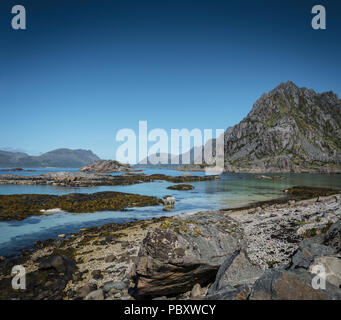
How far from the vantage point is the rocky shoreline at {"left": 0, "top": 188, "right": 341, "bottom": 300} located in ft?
18.9

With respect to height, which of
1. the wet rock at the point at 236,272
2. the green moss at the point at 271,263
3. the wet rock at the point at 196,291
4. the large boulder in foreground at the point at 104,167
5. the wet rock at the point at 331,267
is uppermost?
the wet rock at the point at 331,267

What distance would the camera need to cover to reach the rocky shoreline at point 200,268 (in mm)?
5754

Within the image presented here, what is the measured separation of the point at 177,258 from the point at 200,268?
1.41 metres

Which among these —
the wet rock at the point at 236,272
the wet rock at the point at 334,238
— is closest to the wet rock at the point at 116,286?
the wet rock at the point at 236,272

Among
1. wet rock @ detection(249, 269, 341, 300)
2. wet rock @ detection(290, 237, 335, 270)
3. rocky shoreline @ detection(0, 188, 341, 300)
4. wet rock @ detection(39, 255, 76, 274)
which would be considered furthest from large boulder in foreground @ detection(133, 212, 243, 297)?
wet rock @ detection(39, 255, 76, 274)

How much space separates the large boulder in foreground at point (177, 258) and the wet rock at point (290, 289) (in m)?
3.33

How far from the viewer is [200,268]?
8539 millimetres

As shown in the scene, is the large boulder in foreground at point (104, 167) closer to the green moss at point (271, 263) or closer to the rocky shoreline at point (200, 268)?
the rocky shoreline at point (200, 268)

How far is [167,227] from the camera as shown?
346 inches

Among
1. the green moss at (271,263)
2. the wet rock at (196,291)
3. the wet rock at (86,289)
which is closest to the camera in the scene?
the wet rock at (196,291)
